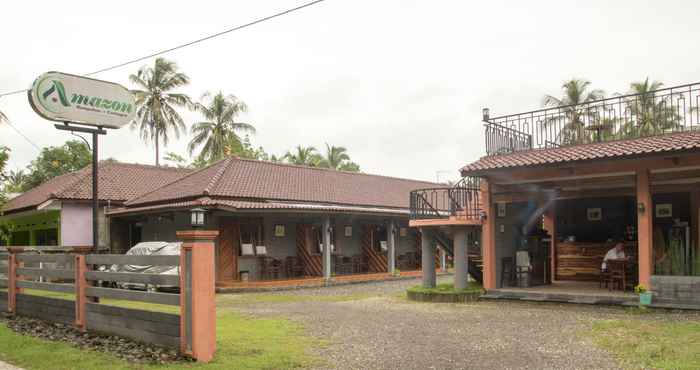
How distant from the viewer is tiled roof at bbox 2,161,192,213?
2302cm

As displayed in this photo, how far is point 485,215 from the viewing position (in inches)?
560

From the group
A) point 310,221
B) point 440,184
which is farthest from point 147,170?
point 440,184

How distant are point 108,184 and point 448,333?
1927 cm

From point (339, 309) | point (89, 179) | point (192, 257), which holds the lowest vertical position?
point (339, 309)

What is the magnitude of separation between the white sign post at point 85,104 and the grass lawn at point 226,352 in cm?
237

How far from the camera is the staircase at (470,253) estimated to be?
15367 mm

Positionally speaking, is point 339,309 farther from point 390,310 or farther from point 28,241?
point 28,241

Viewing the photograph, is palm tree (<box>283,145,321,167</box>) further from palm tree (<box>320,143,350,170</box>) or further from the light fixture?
the light fixture

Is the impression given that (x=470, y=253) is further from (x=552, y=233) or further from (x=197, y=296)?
(x=197, y=296)

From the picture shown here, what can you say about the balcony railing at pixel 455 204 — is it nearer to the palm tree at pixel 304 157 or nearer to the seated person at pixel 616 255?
the seated person at pixel 616 255

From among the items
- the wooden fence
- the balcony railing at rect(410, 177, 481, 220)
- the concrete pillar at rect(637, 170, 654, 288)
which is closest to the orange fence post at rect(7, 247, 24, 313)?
the wooden fence

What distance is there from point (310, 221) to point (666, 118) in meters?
12.3

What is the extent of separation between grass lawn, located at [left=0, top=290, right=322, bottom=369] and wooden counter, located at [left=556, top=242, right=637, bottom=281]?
10015 mm

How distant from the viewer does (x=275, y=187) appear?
2212cm
